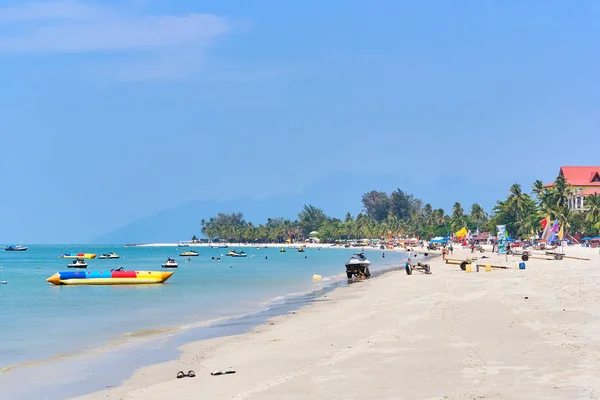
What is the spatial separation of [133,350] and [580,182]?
170351 mm

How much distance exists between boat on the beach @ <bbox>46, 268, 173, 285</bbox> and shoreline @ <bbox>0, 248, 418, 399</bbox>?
107 ft

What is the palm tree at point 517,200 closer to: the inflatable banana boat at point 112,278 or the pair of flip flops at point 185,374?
the inflatable banana boat at point 112,278

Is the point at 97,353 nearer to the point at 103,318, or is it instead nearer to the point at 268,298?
the point at 103,318

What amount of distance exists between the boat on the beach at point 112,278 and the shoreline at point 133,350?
107ft

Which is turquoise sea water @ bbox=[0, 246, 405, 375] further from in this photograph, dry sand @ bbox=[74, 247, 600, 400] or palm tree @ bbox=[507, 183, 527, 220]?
palm tree @ bbox=[507, 183, 527, 220]

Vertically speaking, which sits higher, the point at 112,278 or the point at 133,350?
the point at 112,278

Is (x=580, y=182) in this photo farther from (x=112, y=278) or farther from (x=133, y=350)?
(x=133, y=350)

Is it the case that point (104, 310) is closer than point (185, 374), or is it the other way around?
point (185, 374)

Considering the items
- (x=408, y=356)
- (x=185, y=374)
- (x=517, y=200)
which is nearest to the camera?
(x=185, y=374)

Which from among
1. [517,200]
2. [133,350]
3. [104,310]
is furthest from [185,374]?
[517,200]

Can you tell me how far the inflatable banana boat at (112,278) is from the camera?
248ft

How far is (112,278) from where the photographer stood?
75938 mm

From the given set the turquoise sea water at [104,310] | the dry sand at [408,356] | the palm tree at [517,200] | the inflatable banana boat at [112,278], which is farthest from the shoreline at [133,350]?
the palm tree at [517,200]

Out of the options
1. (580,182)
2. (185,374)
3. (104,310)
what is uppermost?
(580,182)
